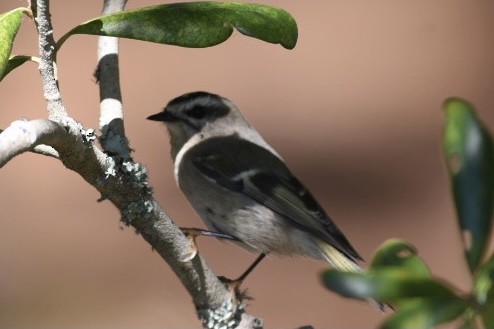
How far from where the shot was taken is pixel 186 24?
3.37 feet

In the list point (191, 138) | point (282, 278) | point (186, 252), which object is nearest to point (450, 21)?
point (282, 278)

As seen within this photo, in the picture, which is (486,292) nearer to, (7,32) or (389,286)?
(389,286)

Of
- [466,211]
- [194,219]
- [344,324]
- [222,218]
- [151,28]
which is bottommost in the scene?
[344,324]

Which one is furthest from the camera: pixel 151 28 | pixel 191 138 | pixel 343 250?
pixel 191 138

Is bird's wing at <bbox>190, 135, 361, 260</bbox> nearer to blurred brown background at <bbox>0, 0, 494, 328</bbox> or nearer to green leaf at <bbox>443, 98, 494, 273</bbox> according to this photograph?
blurred brown background at <bbox>0, 0, 494, 328</bbox>

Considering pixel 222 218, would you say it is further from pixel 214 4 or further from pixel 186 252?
pixel 214 4

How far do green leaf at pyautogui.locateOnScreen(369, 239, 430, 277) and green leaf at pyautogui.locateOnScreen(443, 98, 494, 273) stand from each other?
1.3 inches

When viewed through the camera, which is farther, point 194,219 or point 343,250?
point 194,219

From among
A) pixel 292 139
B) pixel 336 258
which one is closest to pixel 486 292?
pixel 336 258

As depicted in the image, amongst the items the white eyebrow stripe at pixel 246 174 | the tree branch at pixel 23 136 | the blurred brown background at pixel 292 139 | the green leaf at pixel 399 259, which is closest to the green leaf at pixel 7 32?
the tree branch at pixel 23 136

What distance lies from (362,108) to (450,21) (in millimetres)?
505

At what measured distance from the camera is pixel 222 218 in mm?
1960

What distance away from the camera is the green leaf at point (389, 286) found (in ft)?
1.71

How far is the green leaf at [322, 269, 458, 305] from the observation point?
1.71 ft
